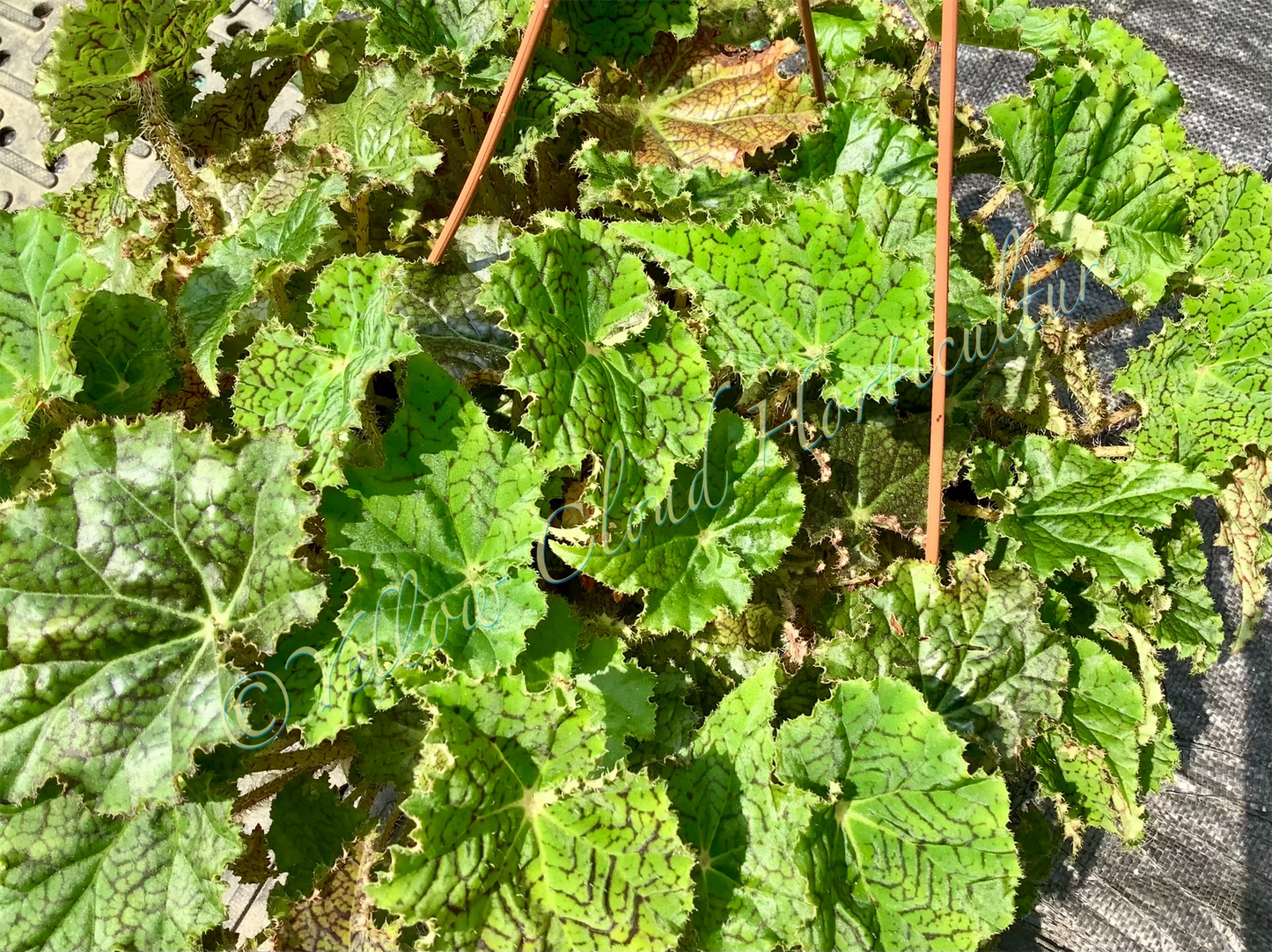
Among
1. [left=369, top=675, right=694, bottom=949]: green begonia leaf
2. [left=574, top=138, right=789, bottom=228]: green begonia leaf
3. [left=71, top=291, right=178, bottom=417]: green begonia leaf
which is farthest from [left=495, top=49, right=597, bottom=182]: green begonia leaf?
[left=369, top=675, right=694, bottom=949]: green begonia leaf

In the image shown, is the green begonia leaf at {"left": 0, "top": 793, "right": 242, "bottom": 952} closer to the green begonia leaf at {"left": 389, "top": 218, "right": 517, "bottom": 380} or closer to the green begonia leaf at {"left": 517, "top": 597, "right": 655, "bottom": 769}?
the green begonia leaf at {"left": 517, "top": 597, "right": 655, "bottom": 769}

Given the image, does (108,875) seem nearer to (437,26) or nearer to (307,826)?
(307,826)

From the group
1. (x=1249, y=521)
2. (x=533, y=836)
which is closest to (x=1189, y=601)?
(x=1249, y=521)

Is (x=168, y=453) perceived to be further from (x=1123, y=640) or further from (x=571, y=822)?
(x=1123, y=640)

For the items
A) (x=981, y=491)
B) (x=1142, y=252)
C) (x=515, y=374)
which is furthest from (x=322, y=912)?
(x=1142, y=252)

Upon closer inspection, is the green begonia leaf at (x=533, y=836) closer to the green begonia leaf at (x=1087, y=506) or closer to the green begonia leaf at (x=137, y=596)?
the green begonia leaf at (x=137, y=596)

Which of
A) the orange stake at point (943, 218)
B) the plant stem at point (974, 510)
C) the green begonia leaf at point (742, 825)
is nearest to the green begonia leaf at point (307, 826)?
the green begonia leaf at point (742, 825)
